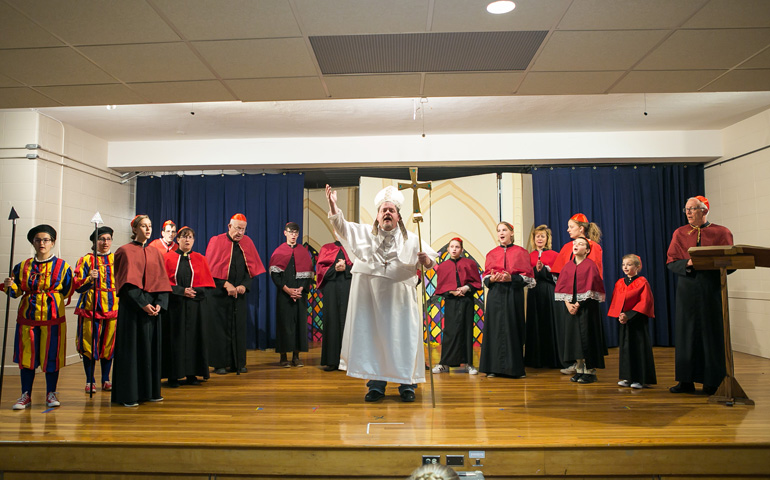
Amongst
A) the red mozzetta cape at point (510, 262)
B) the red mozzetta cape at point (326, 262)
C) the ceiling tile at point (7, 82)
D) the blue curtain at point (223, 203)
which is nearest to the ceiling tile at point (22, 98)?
the ceiling tile at point (7, 82)

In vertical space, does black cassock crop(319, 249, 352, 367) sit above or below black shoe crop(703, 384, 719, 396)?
above

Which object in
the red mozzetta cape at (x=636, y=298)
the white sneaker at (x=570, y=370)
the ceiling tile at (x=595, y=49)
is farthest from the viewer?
the white sneaker at (x=570, y=370)

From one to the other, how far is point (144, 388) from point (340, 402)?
4.72 ft

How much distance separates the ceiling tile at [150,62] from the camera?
3.45 meters

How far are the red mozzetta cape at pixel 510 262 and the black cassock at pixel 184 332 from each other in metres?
2.75

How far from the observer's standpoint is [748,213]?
21.7 ft

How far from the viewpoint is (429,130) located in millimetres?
6844

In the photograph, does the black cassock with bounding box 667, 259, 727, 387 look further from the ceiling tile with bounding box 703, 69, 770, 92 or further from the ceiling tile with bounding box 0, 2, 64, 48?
the ceiling tile with bounding box 0, 2, 64, 48

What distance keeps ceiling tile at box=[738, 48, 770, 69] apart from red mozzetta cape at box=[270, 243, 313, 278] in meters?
4.36

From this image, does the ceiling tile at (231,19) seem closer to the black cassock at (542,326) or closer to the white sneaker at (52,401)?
the white sneaker at (52,401)

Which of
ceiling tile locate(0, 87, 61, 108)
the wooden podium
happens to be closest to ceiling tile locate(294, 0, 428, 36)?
ceiling tile locate(0, 87, 61, 108)

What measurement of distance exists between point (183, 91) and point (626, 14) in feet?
10.2

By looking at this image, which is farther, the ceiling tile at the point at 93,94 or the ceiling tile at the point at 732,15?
the ceiling tile at the point at 93,94

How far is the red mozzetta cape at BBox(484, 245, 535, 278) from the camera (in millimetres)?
5215
